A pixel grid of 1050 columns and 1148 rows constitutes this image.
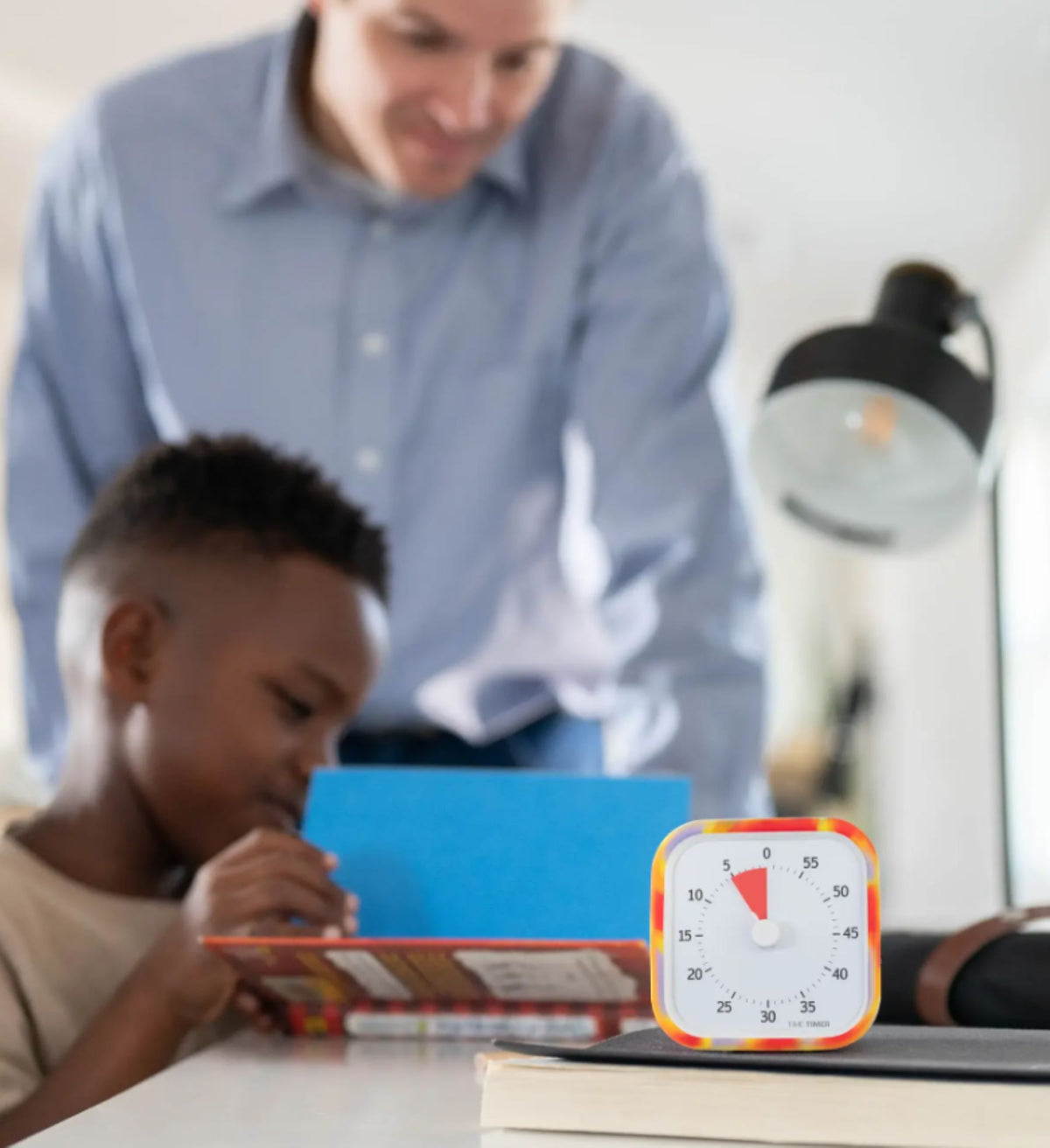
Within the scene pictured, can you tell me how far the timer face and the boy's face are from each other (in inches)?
20.5

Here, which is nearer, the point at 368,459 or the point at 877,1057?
the point at 877,1057

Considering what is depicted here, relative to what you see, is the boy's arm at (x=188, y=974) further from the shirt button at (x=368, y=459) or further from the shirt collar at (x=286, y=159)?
the shirt collar at (x=286, y=159)

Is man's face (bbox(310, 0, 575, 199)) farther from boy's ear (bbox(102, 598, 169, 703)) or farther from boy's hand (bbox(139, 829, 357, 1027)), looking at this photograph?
boy's hand (bbox(139, 829, 357, 1027))

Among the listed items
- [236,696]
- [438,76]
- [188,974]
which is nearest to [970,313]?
[438,76]

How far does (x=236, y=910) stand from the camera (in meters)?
0.76

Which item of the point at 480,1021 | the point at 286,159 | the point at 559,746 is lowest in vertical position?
the point at 559,746

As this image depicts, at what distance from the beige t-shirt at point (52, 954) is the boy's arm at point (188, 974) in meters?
0.04

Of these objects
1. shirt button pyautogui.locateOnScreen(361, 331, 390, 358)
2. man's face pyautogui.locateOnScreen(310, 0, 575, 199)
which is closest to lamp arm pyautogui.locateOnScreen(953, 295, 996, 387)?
man's face pyautogui.locateOnScreen(310, 0, 575, 199)

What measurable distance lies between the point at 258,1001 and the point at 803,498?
585 millimetres

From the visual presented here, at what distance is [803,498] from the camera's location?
1.17 meters

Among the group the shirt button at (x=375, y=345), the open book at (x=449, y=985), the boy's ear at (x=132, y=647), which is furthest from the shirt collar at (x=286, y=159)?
the open book at (x=449, y=985)

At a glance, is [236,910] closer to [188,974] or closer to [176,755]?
[188,974]

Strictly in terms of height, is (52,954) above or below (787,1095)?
below

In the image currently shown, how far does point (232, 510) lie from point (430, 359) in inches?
11.5
